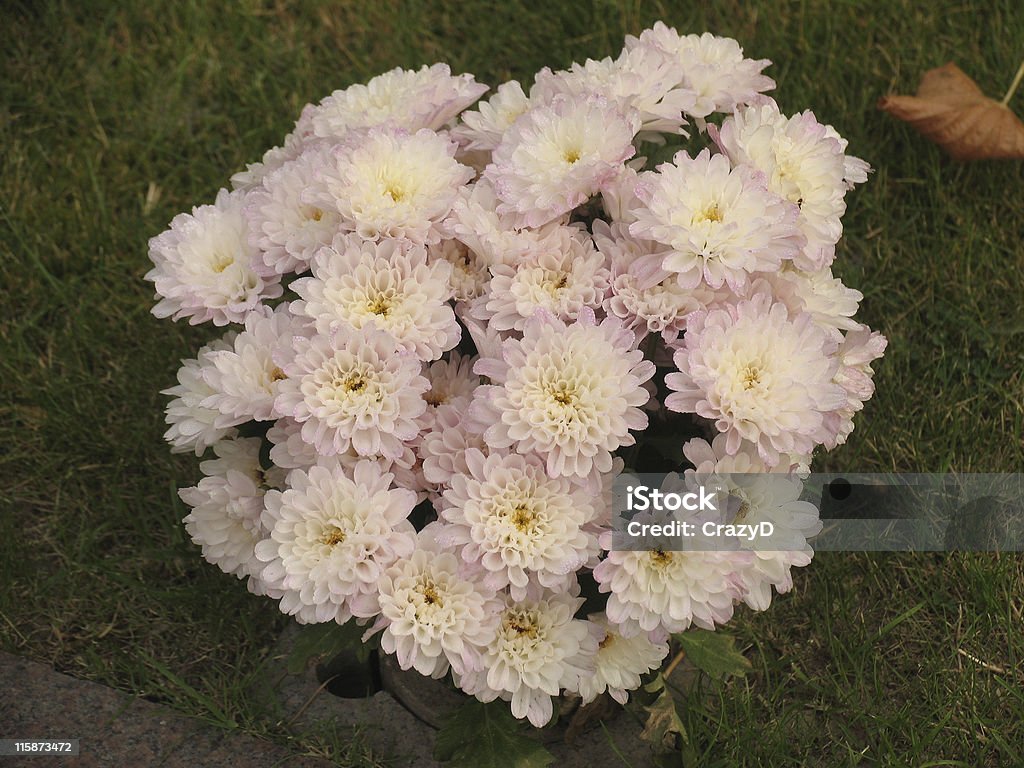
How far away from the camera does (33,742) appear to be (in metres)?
1.77

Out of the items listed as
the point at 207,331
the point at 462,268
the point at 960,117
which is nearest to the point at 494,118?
the point at 462,268

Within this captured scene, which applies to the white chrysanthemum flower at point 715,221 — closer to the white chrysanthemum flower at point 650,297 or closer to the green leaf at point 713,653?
the white chrysanthemum flower at point 650,297

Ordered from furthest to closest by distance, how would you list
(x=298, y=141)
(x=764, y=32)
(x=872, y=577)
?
(x=764, y=32) < (x=872, y=577) < (x=298, y=141)

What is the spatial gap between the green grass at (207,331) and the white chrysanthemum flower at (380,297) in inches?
29.8

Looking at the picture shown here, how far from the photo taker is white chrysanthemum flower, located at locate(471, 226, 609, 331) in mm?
1348

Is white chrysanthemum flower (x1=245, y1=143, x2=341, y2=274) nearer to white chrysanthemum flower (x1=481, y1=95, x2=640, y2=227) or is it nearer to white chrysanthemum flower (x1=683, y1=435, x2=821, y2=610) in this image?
white chrysanthemum flower (x1=481, y1=95, x2=640, y2=227)

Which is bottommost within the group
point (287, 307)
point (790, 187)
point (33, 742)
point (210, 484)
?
point (33, 742)

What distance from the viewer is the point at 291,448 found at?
4.44 feet

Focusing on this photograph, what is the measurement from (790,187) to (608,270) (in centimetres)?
26

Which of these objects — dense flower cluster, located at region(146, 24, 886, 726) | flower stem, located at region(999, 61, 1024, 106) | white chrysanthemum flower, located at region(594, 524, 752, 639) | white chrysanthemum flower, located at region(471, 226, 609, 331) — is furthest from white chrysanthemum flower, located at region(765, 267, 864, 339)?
flower stem, located at region(999, 61, 1024, 106)

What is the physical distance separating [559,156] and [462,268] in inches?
7.4

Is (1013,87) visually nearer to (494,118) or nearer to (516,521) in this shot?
(494,118)

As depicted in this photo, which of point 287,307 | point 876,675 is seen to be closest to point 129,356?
point 287,307

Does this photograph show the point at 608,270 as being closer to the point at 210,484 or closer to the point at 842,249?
the point at 210,484
